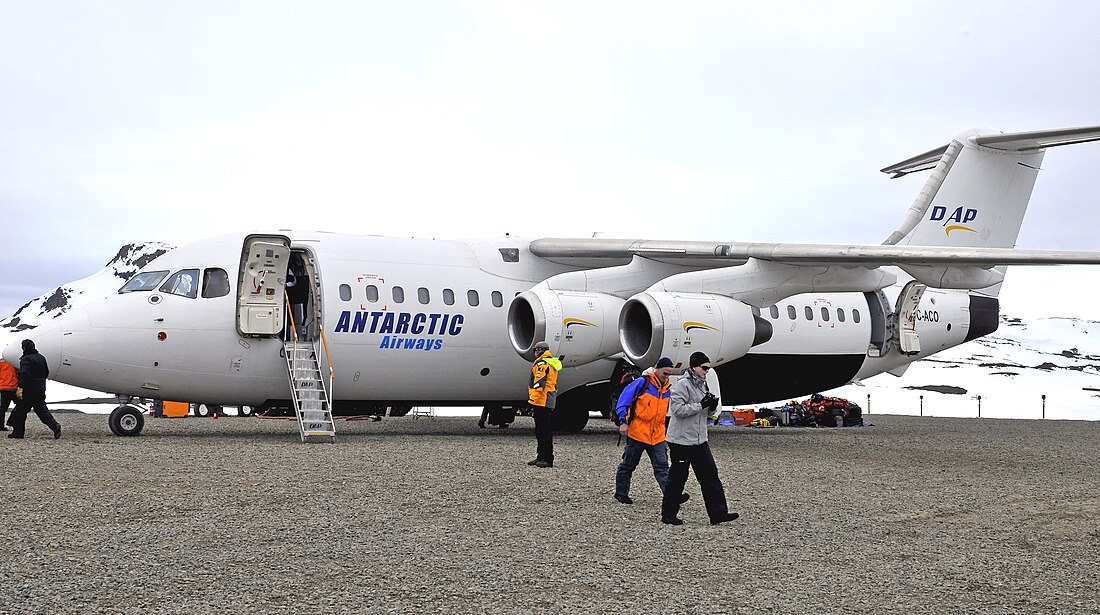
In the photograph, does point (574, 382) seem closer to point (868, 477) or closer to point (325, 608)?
point (868, 477)

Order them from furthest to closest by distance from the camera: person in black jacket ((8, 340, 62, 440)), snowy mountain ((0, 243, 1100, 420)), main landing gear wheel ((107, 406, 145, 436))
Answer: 1. snowy mountain ((0, 243, 1100, 420))
2. main landing gear wheel ((107, 406, 145, 436))
3. person in black jacket ((8, 340, 62, 440))

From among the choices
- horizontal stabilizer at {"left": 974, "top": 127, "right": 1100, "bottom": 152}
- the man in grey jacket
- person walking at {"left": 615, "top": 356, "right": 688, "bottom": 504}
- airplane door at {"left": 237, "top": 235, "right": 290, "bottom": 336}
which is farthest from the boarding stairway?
horizontal stabilizer at {"left": 974, "top": 127, "right": 1100, "bottom": 152}

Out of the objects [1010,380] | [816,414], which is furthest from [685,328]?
[1010,380]

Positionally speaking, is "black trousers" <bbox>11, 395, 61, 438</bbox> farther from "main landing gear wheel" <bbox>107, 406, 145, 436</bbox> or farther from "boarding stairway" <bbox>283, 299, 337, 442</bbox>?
"boarding stairway" <bbox>283, 299, 337, 442</bbox>

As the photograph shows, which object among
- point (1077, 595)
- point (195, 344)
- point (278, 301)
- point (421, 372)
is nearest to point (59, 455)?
point (195, 344)

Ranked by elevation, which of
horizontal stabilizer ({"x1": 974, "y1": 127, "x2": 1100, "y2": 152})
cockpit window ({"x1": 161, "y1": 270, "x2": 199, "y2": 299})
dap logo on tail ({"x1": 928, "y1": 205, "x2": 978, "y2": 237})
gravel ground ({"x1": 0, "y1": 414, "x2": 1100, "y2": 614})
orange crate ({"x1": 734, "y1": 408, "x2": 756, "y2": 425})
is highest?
horizontal stabilizer ({"x1": 974, "y1": 127, "x2": 1100, "y2": 152})

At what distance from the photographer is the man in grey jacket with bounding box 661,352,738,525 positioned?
8.40 metres

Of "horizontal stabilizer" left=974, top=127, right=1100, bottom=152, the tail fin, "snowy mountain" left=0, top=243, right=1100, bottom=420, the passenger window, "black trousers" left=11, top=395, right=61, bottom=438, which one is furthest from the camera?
"snowy mountain" left=0, top=243, right=1100, bottom=420

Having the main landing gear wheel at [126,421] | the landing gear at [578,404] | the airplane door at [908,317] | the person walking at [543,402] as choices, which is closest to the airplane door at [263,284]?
the main landing gear wheel at [126,421]

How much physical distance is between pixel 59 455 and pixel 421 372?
5.76 metres

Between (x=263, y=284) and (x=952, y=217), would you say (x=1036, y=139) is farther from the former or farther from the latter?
(x=263, y=284)

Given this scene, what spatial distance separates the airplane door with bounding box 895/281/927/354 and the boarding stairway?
1051 centimetres

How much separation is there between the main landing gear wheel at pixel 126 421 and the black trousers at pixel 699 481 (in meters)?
10.6

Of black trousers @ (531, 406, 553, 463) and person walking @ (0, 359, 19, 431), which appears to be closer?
black trousers @ (531, 406, 553, 463)
